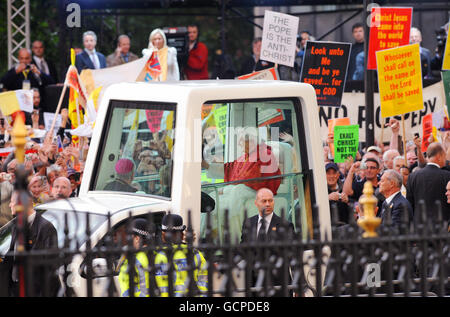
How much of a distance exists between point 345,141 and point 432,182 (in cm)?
228

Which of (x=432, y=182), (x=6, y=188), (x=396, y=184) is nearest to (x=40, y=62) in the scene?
(x=6, y=188)

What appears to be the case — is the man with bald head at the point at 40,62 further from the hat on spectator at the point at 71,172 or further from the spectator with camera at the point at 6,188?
the spectator with camera at the point at 6,188

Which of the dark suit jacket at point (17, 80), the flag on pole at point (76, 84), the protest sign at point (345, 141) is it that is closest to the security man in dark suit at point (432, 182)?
the protest sign at point (345, 141)

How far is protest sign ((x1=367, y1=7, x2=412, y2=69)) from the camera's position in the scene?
539 inches

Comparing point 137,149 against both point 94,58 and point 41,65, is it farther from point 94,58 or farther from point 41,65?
point 41,65

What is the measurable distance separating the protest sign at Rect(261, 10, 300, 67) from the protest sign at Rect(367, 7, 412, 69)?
3.61ft

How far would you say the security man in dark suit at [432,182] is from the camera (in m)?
10.2

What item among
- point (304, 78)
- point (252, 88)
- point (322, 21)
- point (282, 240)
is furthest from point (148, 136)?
point (322, 21)

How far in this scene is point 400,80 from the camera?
12781 mm

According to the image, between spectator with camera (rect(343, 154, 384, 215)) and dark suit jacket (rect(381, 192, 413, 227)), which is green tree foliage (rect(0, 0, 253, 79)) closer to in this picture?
spectator with camera (rect(343, 154, 384, 215))

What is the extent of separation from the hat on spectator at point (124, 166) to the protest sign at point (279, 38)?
598cm

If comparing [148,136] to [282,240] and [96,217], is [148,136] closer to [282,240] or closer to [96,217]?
[96,217]

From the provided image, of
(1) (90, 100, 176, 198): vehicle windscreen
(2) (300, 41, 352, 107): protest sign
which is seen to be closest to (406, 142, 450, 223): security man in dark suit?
(2) (300, 41, 352, 107): protest sign
